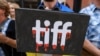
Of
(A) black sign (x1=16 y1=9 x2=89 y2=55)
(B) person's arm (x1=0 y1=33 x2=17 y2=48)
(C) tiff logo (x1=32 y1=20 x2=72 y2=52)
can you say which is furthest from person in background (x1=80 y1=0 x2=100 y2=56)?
(B) person's arm (x1=0 y1=33 x2=17 y2=48)

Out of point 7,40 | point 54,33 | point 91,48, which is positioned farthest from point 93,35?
point 7,40

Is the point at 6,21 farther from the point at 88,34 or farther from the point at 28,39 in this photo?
the point at 88,34

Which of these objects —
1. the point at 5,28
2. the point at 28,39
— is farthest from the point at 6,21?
the point at 28,39

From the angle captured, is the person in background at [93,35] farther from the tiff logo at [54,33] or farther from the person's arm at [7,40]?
the person's arm at [7,40]

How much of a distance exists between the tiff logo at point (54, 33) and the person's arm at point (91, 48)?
21 cm

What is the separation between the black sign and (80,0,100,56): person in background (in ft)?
0.39

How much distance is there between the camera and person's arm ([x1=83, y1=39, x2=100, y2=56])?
3084 mm

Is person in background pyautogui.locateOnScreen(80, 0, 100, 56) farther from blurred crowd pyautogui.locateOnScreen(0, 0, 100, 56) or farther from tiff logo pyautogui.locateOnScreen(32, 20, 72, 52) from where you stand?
tiff logo pyautogui.locateOnScreen(32, 20, 72, 52)

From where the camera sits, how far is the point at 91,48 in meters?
3.10

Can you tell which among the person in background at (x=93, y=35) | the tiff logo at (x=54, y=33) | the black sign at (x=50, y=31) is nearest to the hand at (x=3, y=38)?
the black sign at (x=50, y=31)

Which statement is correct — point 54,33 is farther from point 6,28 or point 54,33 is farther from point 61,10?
point 6,28

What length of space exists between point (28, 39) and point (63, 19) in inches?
14.0

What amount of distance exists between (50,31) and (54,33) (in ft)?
0.13

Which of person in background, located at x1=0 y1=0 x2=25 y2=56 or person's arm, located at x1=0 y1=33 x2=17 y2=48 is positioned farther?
person in background, located at x1=0 y1=0 x2=25 y2=56
